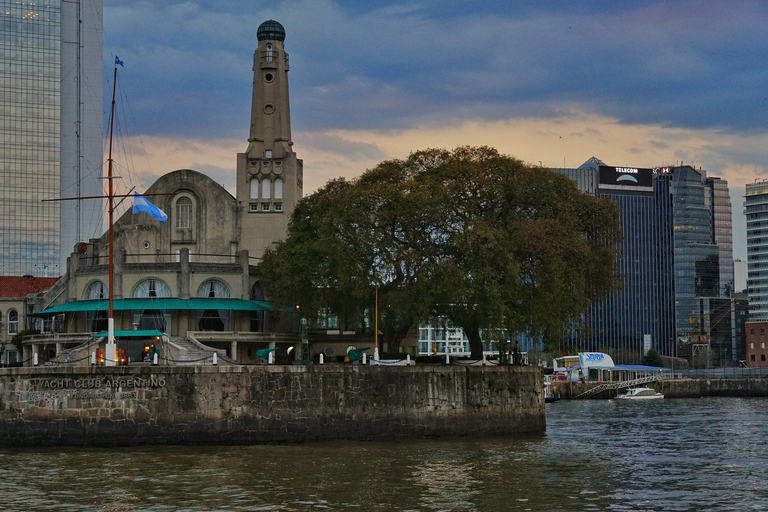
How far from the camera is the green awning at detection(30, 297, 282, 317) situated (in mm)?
87062

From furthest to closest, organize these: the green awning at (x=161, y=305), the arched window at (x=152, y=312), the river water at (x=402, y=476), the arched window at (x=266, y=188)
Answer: the arched window at (x=266, y=188) → the arched window at (x=152, y=312) → the green awning at (x=161, y=305) → the river water at (x=402, y=476)

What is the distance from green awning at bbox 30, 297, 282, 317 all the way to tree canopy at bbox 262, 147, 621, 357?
37.6 ft

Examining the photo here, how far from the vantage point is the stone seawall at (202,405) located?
54.1m

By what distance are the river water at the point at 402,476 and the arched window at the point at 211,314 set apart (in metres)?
35.2

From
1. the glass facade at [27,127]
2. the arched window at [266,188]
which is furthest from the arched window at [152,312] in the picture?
the glass facade at [27,127]

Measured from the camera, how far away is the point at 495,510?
37.0m

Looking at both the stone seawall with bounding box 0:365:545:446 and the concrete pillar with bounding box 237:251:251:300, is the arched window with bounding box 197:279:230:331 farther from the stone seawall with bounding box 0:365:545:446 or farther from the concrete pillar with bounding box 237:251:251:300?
the stone seawall with bounding box 0:365:545:446

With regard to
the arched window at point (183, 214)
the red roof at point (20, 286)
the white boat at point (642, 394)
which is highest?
the arched window at point (183, 214)

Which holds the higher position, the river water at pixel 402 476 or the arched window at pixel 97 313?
the arched window at pixel 97 313

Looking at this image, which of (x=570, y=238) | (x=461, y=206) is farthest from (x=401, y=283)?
(x=570, y=238)

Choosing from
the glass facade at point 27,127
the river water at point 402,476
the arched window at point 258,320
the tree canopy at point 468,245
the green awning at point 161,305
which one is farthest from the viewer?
the glass facade at point 27,127

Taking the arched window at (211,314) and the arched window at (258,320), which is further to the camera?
the arched window at (258,320)

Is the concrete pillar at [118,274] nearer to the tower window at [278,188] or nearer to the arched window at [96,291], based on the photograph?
the arched window at [96,291]

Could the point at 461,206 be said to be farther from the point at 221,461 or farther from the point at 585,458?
the point at 221,461
